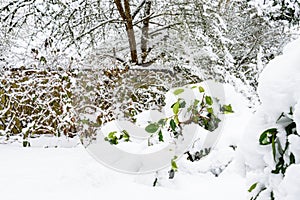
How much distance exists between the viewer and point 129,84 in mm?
3885

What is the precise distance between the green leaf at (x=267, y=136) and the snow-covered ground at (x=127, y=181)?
626 millimetres

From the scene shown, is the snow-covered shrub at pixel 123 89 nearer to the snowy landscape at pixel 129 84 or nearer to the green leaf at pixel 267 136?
the snowy landscape at pixel 129 84

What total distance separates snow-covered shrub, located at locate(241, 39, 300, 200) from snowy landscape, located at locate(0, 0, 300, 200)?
34.4 inches

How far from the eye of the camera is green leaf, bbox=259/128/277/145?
66cm

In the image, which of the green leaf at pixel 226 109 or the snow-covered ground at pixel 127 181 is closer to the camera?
the snow-covered ground at pixel 127 181

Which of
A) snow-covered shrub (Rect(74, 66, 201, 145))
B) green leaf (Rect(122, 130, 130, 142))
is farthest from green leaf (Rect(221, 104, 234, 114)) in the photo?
snow-covered shrub (Rect(74, 66, 201, 145))

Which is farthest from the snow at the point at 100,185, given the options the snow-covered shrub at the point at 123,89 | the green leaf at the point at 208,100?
the snow-covered shrub at the point at 123,89

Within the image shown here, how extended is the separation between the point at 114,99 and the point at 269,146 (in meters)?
3.18

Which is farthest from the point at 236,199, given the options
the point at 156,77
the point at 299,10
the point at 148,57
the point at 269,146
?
the point at 299,10

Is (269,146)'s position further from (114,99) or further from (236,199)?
(114,99)

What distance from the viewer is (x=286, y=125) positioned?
65cm

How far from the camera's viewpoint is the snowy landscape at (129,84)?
1.74 meters

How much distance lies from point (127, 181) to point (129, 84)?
93.8 inches

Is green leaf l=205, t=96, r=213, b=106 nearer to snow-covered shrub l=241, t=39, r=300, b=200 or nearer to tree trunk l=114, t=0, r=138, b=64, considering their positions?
snow-covered shrub l=241, t=39, r=300, b=200
